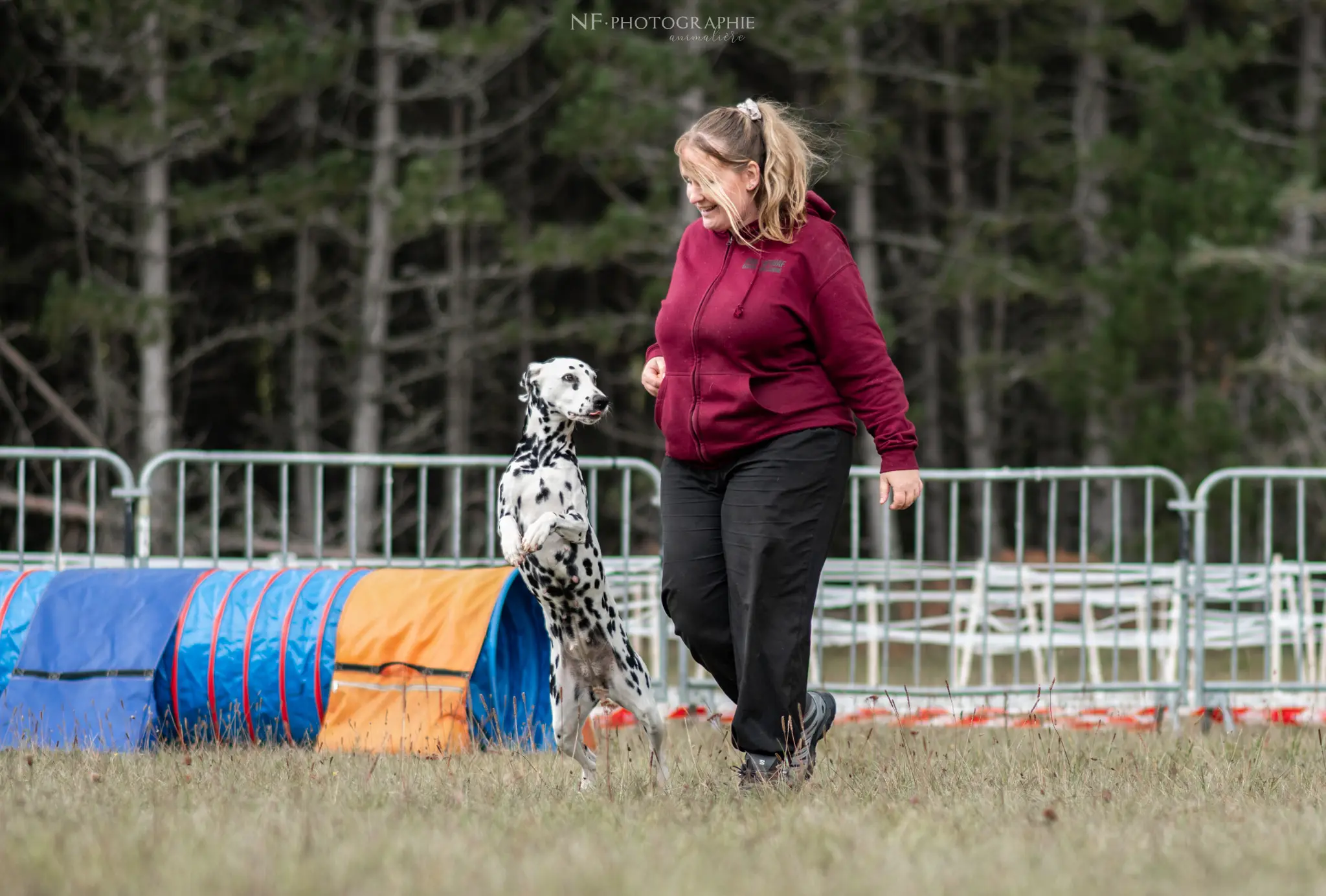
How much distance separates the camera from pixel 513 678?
6.58m

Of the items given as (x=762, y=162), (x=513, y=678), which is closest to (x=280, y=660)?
(x=513, y=678)

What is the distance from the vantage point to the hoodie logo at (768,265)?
4.47 meters

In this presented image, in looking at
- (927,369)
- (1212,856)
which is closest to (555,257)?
(927,369)

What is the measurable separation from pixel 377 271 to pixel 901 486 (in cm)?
1345

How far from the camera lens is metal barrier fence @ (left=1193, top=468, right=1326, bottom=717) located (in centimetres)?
805

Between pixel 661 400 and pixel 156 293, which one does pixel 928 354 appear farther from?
pixel 661 400

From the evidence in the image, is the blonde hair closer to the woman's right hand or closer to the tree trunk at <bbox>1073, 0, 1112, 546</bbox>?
the woman's right hand

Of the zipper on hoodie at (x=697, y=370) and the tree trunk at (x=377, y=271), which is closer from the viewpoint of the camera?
the zipper on hoodie at (x=697, y=370)

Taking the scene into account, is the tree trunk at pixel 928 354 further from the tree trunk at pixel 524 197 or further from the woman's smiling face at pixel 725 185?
the woman's smiling face at pixel 725 185

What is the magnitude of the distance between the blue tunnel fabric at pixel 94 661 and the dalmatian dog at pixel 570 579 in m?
2.01

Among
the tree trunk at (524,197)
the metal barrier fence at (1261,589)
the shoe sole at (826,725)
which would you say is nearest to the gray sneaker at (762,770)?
the shoe sole at (826,725)

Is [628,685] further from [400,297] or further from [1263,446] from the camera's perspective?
[400,297]

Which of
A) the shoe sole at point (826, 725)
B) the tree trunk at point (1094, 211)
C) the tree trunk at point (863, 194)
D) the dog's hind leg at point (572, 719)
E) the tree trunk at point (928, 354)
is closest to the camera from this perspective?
the shoe sole at point (826, 725)

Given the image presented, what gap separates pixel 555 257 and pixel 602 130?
1.48 metres
